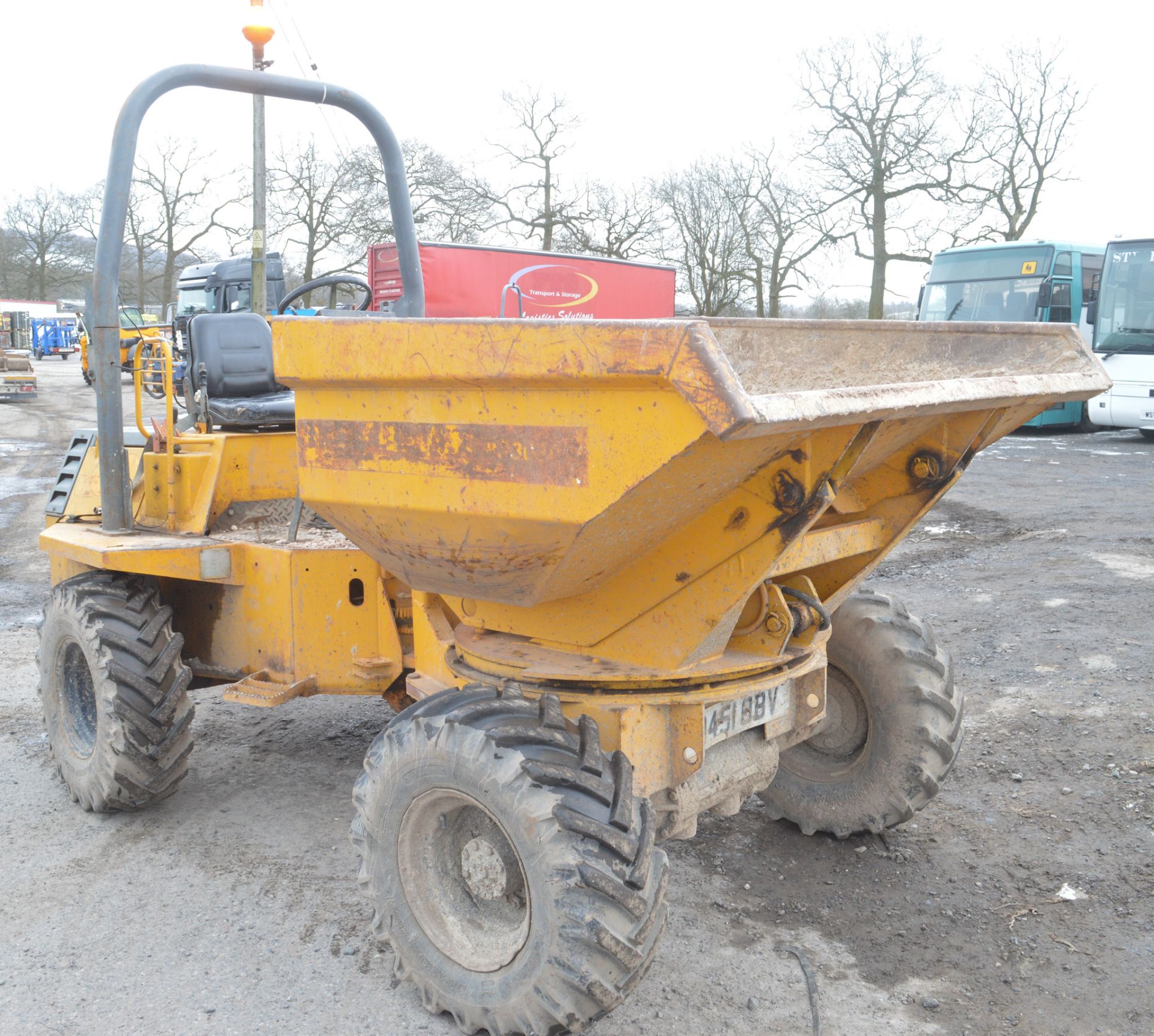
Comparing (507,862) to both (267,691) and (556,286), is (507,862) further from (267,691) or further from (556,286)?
(556,286)

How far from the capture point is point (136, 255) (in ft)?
113

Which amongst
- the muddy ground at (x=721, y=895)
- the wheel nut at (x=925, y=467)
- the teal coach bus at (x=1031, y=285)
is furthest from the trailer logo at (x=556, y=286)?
the wheel nut at (x=925, y=467)

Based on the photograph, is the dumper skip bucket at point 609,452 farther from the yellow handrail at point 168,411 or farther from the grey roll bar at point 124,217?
the yellow handrail at point 168,411

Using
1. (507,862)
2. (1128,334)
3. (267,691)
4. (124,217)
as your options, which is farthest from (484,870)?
(1128,334)

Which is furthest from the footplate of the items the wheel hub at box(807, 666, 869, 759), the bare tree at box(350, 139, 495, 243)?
the bare tree at box(350, 139, 495, 243)

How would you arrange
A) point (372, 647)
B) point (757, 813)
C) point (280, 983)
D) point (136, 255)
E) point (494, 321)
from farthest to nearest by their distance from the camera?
point (136, 255)
point (757, 813)
point (372, 647)
point (280, 983)
point (494, 321)

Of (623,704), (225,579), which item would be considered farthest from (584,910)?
(225,579)

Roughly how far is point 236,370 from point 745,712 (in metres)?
2.70

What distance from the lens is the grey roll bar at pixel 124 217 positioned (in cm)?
370

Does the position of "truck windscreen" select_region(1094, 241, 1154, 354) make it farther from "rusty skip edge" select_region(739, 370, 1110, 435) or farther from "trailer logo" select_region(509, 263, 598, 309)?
"rusty skip edge" select_region(739, 370, 1110, 435)

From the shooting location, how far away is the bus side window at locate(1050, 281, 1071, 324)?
17923mm

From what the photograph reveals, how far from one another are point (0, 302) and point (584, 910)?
48.5m

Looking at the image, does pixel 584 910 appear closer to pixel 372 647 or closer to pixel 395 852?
pixel 395 852

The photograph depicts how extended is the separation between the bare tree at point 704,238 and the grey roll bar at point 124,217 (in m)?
27.1
